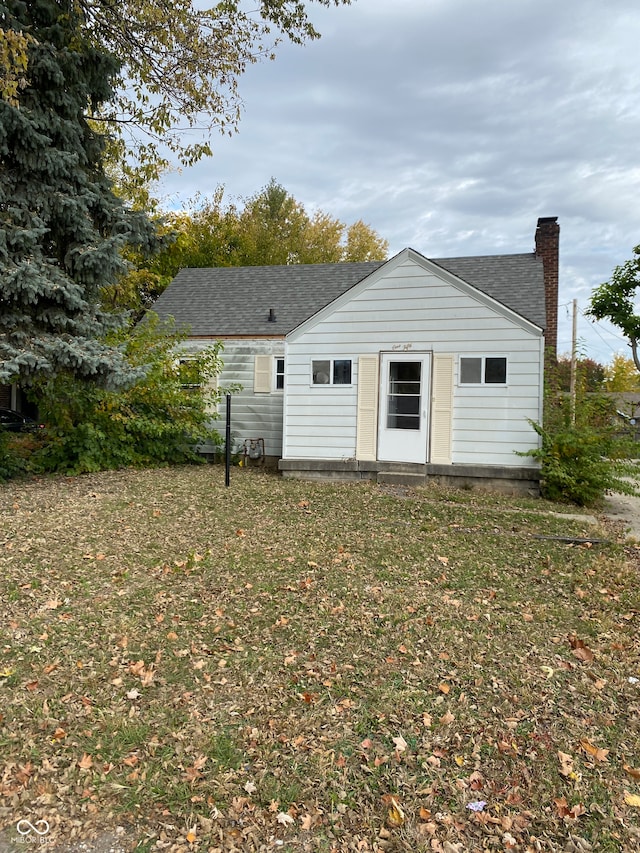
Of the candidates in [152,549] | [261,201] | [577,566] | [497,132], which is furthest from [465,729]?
[261,201]

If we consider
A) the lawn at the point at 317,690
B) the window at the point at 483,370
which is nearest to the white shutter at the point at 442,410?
the window at the point at 483,370

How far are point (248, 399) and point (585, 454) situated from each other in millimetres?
7552

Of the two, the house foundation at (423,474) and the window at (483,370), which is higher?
the window at (483,370)

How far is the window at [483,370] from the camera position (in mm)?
9898

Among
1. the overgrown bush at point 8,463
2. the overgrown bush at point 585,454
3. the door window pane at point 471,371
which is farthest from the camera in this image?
the door window pane at point 471,371

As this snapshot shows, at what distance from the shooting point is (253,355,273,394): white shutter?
43.4ft

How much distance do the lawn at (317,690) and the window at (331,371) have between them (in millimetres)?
4740

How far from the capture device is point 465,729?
3.03 m

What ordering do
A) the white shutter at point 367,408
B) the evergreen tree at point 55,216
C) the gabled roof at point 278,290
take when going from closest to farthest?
the evergreen tree at point 55,216 < the white shutter at point 367,408 < the gabled roof at point 278,290

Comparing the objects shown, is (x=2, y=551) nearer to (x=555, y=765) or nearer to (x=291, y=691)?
(x=291, y=691)

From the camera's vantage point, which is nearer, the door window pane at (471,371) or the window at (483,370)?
the window at (483,370)

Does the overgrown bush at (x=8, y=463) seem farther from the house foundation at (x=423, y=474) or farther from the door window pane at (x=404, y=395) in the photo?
the door window pane at (x=404, y=395)

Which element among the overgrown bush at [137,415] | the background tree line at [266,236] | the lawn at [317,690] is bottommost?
the lawn at [317,690]

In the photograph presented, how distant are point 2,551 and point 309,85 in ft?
26.6
